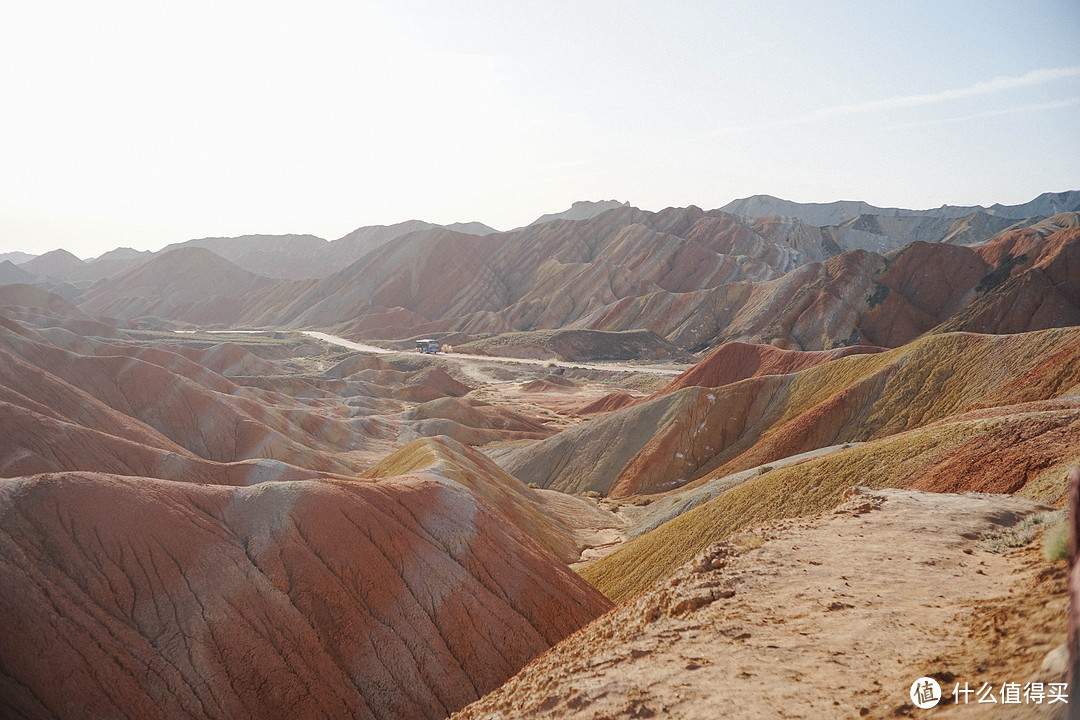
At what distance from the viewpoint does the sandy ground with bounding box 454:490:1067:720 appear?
5922mm

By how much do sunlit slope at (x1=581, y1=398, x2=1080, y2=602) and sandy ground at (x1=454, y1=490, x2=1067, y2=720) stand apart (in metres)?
3.99

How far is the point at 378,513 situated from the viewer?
1575 cm

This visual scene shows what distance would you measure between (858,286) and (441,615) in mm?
79898

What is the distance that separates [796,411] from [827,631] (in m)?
30.0

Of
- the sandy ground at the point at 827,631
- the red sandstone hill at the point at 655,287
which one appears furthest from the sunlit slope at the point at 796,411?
the red sandstone hill at the point at 655,287

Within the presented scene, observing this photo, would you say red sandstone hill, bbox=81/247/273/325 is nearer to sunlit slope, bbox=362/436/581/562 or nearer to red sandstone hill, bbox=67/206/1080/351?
red sandstone hill, bbox=67/206/1080/351

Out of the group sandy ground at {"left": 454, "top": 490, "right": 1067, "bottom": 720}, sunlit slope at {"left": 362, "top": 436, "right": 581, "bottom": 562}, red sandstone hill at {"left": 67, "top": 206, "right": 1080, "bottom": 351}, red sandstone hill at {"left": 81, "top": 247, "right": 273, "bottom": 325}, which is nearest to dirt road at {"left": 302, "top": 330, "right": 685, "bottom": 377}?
red sandstone hill at {"left": 67, "top": 206, "right": 1080, "bottom": 351}

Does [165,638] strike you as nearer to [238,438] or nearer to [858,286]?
[238,438]

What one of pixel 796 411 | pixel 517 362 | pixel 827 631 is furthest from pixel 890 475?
pixel 517 362

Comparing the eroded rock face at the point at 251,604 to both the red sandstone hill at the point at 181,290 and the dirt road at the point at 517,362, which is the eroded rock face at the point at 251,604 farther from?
the red sandstone hill at the point at 181,290

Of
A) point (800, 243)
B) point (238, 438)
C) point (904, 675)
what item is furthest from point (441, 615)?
point (800, 243)

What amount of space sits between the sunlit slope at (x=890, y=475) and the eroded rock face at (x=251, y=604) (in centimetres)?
443

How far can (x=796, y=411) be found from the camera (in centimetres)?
3559

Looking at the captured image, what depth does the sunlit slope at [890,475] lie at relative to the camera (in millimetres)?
15109
